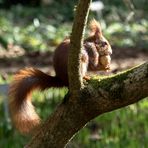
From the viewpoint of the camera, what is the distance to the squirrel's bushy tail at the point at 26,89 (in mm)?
2182

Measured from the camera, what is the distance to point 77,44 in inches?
74.5

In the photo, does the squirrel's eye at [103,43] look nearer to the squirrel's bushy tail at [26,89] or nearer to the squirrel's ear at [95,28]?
the squirrel's ear at [95,28]

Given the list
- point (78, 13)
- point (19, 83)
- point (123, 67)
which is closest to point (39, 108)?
point (123, 67)

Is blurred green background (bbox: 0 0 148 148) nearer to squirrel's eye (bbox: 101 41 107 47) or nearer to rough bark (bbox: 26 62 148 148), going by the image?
squirrel's eye (bbox: 101 41 107 47)

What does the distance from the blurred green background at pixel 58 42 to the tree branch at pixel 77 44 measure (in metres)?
0.36

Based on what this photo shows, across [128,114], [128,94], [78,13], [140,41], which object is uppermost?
[78,13]

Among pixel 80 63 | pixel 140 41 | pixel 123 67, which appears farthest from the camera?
pixel 140 41

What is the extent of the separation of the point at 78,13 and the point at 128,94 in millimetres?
308

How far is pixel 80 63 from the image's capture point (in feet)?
6.45

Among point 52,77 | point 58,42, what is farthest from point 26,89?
point 58,42

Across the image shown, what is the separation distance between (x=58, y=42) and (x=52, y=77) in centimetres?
715

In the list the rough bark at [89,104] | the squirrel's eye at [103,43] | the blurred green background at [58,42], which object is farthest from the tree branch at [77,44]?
the blurred green background at [58,42]

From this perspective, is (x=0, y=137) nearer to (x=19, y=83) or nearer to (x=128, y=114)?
(x=128, y=114)

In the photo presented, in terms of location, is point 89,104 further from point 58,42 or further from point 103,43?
point 58,42
